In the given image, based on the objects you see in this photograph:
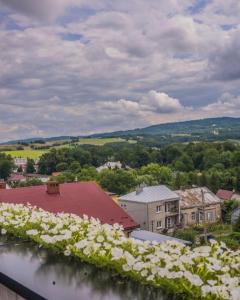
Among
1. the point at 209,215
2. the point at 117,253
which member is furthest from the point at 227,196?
the point at 117,253

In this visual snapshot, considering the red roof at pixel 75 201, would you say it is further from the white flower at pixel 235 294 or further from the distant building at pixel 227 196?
the distant building at pixel 227 196

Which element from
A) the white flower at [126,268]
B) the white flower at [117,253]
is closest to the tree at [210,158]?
the white flower at [117,253]

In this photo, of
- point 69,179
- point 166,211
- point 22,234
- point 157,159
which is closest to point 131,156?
point 157,159

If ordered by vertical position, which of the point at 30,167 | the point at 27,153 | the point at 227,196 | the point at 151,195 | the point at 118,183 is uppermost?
the point at 151,195

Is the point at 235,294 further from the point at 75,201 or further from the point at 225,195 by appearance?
the point at 225,195

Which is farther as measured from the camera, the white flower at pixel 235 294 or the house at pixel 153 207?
the house at pixel 153 207

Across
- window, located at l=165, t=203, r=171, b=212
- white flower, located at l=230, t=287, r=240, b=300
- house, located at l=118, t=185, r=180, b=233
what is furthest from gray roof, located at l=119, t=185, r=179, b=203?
white flower, located at l=230, t=287, r=240, b=300
